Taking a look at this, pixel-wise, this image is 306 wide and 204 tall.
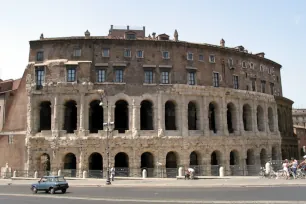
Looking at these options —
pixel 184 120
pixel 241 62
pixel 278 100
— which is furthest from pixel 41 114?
pixel 278 100

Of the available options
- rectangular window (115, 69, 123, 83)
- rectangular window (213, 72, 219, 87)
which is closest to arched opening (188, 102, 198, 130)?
rectangular window (213, 72, 219, 87)

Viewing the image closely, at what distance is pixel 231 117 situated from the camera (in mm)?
42625

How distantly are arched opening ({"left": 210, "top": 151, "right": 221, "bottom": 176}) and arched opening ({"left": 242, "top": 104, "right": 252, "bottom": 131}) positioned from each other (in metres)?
6.14

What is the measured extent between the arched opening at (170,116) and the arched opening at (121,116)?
191 inches

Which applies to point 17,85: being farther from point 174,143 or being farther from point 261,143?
point 261,143

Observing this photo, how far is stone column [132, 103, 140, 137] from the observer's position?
36044mm

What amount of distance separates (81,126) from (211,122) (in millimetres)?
16638

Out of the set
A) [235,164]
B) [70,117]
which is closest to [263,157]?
[235,164]

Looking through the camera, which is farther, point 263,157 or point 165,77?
point 263,157

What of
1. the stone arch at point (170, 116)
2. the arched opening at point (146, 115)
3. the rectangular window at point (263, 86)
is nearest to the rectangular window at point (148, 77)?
the arched opening at point (146, 115)

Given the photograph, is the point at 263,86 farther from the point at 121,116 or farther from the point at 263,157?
the point at 121,116

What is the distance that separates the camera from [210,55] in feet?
134

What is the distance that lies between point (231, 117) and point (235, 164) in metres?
5.91

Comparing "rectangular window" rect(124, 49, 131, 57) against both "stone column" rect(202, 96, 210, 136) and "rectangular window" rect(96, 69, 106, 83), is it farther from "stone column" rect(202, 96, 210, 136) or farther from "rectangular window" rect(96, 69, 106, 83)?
"stone column" rect(202, 96, 210, 136)
